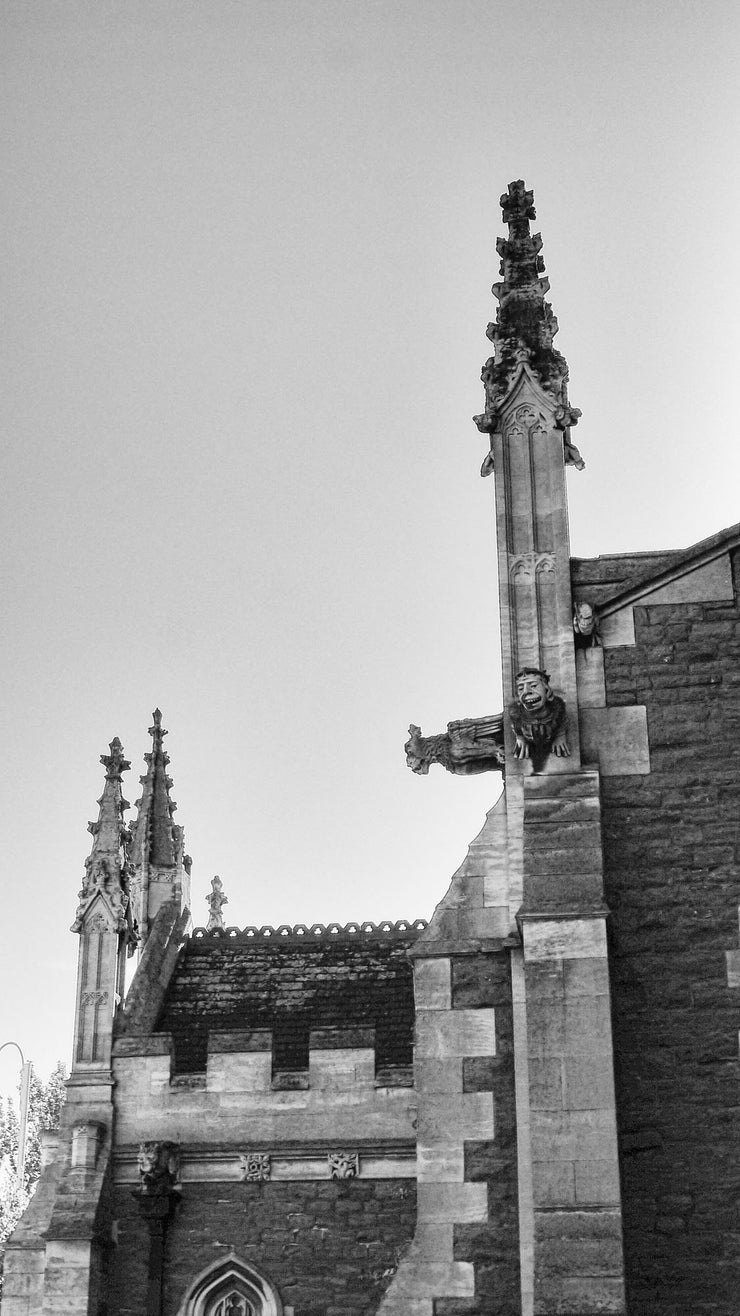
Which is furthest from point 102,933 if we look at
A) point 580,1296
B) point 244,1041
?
point 580,1296

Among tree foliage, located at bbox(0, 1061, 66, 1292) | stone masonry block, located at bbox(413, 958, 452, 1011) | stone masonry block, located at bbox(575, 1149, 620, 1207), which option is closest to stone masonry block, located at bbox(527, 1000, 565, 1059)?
stone masonry block, located at bbox(575, 1149, 620, 1207)

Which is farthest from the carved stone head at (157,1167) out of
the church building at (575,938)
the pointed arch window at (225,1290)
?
the church building at (575,938)

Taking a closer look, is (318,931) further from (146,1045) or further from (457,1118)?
(457,1118)

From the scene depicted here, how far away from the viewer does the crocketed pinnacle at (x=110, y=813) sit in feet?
66.7

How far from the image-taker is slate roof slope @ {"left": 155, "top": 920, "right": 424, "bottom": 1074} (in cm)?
1902

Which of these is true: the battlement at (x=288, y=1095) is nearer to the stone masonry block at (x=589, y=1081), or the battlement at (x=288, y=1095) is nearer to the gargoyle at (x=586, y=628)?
the gargoyle at (x=586, y=628)

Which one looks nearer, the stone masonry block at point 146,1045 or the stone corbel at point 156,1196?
the stone corbel at point 156,1196

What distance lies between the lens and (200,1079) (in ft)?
57.8

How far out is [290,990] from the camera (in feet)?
65.6

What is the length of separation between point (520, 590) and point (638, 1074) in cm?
350

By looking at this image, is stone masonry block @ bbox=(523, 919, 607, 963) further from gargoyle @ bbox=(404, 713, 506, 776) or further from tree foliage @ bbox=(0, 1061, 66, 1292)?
tree foliage @ bbox=(0, 1061, 66, 1292)

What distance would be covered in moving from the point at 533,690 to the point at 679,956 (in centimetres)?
202

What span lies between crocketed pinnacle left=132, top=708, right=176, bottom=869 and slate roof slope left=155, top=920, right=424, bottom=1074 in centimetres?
146

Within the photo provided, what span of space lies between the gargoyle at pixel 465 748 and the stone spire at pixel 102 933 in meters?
7.45
